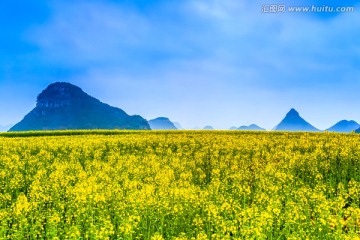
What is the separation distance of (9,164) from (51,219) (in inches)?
575

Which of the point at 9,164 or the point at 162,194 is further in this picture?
the point at 9,164

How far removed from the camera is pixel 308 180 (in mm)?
19969

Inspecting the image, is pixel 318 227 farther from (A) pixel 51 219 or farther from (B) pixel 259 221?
(A) pixel 51 219

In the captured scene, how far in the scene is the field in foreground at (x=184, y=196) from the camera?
1038 cm

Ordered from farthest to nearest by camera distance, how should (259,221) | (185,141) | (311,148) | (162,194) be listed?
(185,141) < (311,148) < (162,194) < (259,221)

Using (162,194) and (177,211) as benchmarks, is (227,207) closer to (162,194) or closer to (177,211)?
(177,211)

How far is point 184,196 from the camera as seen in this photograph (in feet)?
41.9

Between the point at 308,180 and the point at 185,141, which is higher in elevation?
the point at 185,141

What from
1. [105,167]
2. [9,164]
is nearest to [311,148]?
[105,167]

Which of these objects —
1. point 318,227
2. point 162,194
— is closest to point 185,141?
point 162,194

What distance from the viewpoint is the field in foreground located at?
1038 centimetres

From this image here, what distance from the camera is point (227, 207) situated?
38.2ft

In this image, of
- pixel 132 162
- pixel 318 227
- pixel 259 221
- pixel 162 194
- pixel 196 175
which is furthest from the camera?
pixel 132 162

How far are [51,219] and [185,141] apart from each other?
24578 millimetres
